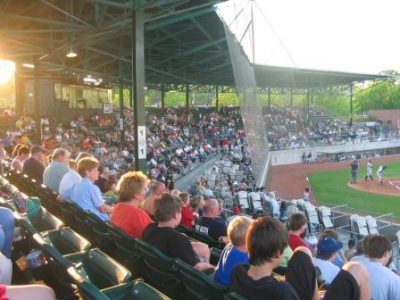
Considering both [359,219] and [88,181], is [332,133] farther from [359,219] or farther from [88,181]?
[88,181]

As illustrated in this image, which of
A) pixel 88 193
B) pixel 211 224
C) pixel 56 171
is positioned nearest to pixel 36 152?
pixel 56 171

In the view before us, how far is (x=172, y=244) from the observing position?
148 inches

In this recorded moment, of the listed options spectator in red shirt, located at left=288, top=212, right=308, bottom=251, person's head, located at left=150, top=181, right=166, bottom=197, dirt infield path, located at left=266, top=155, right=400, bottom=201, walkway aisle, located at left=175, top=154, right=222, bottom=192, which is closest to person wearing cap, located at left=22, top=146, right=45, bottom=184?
person's head, located at left=150, top=181, right=166, bottom=197

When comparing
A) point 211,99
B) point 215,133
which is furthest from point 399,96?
point 215,133

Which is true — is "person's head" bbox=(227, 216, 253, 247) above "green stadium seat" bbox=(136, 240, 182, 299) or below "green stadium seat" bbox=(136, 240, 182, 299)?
above

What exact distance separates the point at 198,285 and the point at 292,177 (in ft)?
94.6

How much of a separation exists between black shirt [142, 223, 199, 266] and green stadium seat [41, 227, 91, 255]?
619mm

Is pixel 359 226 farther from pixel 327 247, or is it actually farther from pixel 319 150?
pixel 319 150

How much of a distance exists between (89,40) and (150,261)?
39.4 feet

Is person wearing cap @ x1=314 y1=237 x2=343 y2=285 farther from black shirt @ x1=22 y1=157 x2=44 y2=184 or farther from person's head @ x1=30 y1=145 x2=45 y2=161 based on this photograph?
person's head @ x1=30 y1=145 x2=45 y2=161

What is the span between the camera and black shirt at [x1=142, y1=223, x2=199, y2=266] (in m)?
3.71

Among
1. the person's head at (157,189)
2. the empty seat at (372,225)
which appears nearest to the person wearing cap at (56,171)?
the person's head at (157,189)

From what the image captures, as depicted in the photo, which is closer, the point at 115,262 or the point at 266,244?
the point at 266,244

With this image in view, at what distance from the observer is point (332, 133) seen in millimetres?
47219
